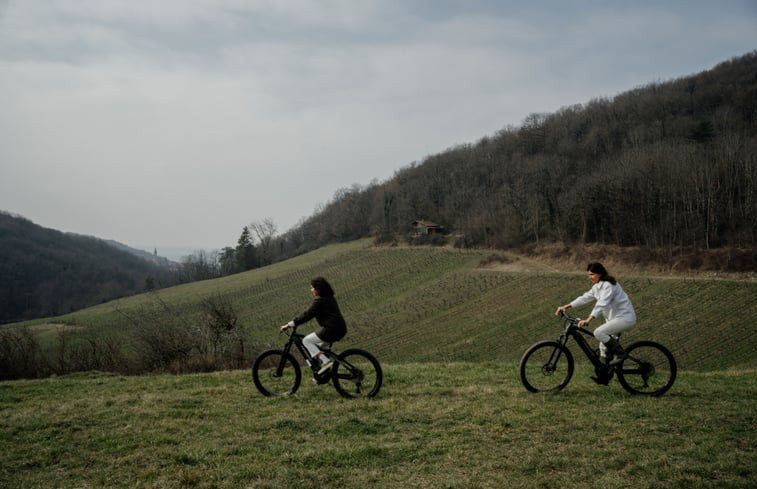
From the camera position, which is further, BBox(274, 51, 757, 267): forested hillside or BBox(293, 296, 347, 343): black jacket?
BBox(274, 51, 757, 267): forested hillside

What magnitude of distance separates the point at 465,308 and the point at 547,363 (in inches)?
1602

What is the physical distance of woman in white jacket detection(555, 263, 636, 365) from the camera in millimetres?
8056

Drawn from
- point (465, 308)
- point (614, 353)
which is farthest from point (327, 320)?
point (465, 308)

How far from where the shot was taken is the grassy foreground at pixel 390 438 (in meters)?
5.22

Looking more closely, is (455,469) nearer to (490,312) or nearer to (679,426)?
(679,426)

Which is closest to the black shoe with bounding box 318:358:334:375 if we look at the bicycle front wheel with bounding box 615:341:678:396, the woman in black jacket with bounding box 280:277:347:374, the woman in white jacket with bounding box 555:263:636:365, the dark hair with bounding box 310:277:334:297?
the woman in black jacket with bounding box 280:277:347:374

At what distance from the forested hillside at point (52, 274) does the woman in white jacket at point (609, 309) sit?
103 metres

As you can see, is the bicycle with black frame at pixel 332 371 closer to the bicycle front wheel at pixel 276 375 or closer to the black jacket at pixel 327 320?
the bicycle front wheel at pixel 276 375

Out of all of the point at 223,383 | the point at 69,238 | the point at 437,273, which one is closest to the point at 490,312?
the point at 437,273

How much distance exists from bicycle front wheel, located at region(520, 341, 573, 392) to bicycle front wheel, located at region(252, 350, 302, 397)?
4002 millimetres

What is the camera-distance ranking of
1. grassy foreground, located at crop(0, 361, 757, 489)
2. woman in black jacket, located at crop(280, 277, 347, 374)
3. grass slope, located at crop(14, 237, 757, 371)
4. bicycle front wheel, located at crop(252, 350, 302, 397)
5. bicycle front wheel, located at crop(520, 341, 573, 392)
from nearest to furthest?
grassy foreground, located at crop(0, 361, 757, 489)
woman in black jacket, located at crop(280, 277, 347, 374)
bicycle front wheel, located at crop(520, 341, 573, 392)
bicycle front wheel, located at crop(252, 350, 302, 397)
grass slope, located at crop(14, 237, 757, 371)

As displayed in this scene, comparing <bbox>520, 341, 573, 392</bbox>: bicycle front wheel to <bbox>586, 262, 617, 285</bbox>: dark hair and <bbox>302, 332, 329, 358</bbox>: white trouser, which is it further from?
<bbox>302, 332, 329, 358</bbox>: white trouser

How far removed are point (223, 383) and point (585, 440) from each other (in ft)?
22.9

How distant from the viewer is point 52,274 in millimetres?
124312
